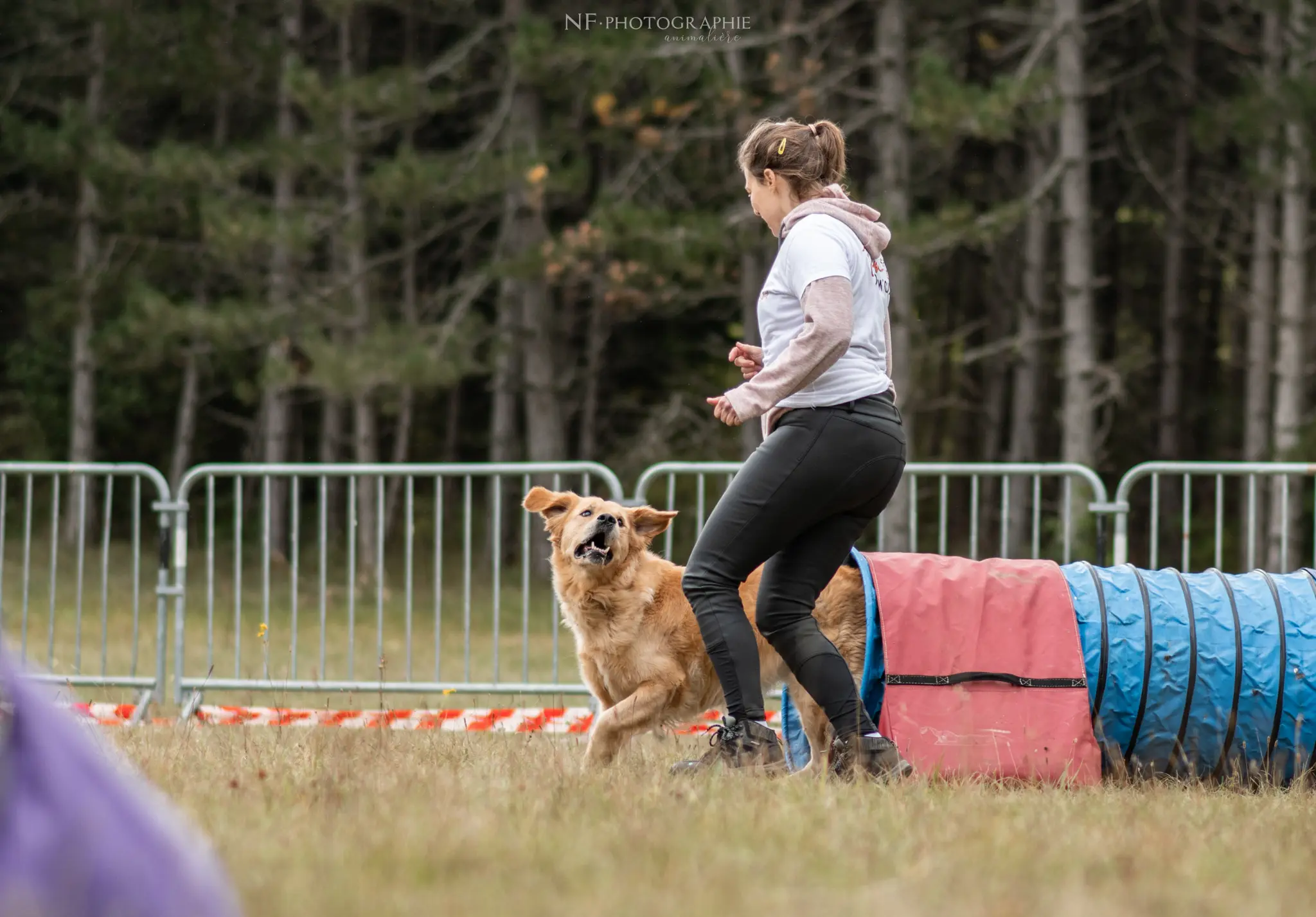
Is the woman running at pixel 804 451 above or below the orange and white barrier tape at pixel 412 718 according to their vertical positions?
above

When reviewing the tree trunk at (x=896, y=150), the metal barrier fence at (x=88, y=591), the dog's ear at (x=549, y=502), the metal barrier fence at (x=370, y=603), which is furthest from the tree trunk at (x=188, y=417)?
the dog's ear at (x=549, y=502)

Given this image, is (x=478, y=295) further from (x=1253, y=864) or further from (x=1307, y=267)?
(x=1253, y=864)

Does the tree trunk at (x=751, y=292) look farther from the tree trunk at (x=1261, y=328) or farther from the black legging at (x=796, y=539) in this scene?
the black legging at (x=796, y=539)

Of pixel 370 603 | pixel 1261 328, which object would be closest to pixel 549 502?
pixel 370 603

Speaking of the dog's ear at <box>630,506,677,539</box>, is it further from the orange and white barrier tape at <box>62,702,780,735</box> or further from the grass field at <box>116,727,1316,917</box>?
the grass field at <box>116,727,1316,917</box>

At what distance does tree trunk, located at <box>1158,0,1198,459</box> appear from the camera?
19.2 metres

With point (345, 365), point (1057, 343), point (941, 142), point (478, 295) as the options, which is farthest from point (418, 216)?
point (1057, 343)

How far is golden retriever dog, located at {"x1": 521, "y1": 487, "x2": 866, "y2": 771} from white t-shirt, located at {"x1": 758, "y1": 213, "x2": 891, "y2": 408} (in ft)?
3.30

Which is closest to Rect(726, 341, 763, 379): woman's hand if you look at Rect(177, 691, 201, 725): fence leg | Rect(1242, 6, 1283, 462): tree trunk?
Rect(177, 691, 201, 725): fence leg

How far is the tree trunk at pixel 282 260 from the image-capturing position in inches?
615

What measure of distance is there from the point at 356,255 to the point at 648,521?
12.3m

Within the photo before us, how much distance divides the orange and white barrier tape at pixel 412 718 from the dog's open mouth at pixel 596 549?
85 cm

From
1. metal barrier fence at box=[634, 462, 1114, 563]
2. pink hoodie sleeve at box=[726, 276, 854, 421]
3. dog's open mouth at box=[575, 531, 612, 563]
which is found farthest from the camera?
metal barrier fence at box=[634, 462, 1114, 563]

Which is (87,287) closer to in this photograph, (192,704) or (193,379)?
(193,379)
